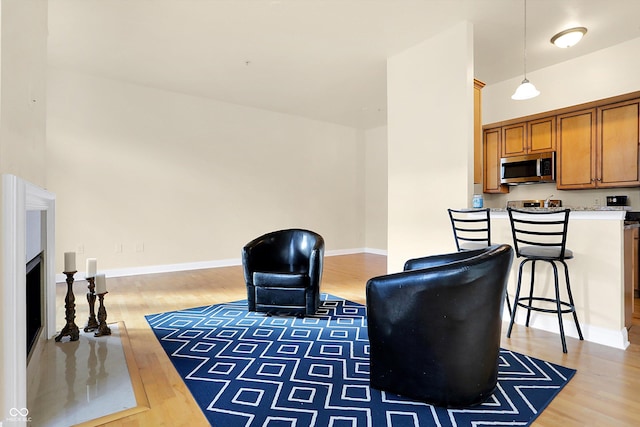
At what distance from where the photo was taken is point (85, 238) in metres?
4.77

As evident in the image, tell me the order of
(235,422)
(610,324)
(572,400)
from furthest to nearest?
(610,324) → (572,400) → (235,422)

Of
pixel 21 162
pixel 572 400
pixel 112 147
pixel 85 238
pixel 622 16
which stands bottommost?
pixel 572 400

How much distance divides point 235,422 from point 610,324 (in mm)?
2669

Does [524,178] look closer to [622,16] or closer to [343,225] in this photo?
[622,16]

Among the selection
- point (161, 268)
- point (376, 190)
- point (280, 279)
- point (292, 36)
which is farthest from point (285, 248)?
point (376, 190)

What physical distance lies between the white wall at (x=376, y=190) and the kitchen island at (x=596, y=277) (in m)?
4.83

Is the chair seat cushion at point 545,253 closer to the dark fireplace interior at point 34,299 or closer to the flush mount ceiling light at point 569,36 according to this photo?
the flush mount ceiling light at point 569,36

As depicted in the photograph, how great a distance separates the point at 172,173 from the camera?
18.0 feet

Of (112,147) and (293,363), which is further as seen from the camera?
(112,147)

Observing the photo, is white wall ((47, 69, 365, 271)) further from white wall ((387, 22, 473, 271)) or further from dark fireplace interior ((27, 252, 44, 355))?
white wall ((387, 22, 473, 271))

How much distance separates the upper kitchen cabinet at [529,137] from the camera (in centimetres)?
448

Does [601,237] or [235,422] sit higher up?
[601,237]

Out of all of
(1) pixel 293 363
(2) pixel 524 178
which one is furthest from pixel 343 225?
(1) pixel 293 363

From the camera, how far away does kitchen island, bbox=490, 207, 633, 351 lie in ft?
8.07
